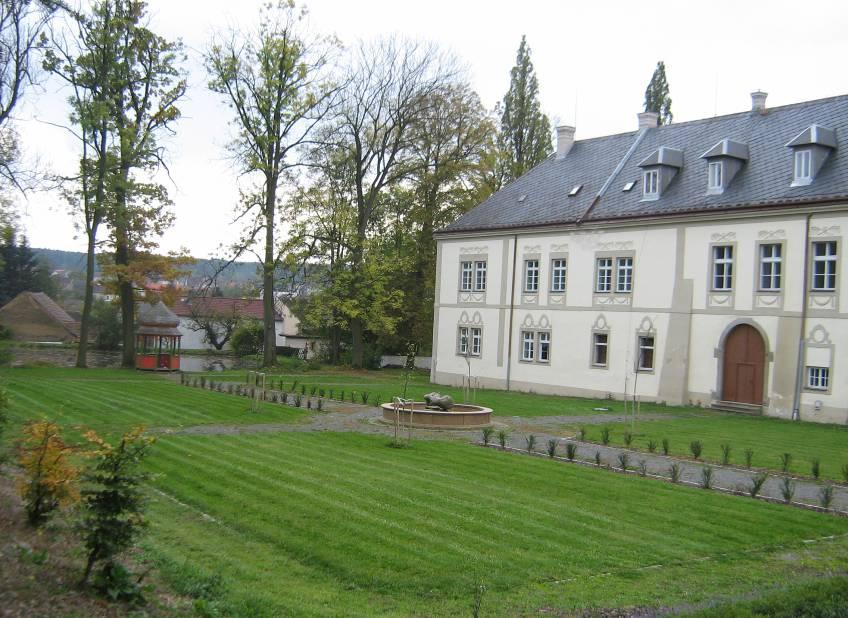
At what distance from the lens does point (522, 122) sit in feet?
171

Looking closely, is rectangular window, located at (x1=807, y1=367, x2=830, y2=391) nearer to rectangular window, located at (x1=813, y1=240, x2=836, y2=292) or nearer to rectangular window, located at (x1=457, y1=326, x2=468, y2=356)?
rectangular window, located at (x1=813, y1=240, x2=836, y2=292)

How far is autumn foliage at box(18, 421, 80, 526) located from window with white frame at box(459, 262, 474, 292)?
3196 centimetres

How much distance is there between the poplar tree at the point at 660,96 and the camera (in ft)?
164

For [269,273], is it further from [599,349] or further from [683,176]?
[683,176]

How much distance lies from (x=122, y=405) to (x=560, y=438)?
12572 millimetres

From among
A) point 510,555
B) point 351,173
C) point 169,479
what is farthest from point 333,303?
point 510,555

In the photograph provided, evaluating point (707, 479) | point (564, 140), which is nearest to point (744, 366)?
point (707, 479)

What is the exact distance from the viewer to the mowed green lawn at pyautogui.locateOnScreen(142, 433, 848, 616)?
8312mm

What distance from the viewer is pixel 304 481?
13250mm

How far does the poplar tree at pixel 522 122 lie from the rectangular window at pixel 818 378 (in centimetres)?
2787

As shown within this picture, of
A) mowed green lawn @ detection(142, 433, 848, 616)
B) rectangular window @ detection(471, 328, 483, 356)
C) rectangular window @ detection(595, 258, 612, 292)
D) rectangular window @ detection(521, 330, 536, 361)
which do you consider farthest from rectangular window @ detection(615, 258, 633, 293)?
mowed green lawn @ detection(142, 433, 848, 616)

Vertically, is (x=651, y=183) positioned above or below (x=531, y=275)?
above

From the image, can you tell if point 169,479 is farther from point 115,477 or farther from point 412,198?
point 412,198

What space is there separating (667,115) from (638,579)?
45.5 m
